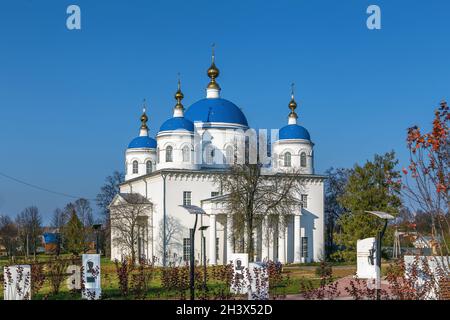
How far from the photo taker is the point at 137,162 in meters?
49.2

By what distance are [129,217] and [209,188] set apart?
5.42 metres

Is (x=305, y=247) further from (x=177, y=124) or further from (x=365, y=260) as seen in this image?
(x=365, y=260)

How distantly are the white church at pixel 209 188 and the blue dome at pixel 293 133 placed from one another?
7 centimetres

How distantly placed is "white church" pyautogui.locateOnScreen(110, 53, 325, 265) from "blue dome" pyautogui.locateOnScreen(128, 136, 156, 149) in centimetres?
173

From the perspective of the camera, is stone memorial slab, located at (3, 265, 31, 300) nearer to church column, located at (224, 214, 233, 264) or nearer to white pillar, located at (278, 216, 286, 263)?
church column, located at (224, 214, 233, 264)

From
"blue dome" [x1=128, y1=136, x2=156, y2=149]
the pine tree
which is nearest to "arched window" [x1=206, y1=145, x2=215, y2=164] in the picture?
"blue dome" [x1=128, y1=136, x2=156, y2=149]

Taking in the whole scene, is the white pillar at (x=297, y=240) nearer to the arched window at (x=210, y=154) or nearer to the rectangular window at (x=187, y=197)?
the rectangular window at (x=187, y=197)

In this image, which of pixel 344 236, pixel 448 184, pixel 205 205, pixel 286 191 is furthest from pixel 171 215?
pixel 448 184

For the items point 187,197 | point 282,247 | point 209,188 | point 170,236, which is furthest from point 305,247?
point 170,236

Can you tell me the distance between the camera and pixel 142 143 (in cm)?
4934

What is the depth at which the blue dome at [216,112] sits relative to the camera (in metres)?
45.0

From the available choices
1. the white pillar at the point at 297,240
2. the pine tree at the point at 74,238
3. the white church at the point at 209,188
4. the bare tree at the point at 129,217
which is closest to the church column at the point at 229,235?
the white church at the point at 209,188

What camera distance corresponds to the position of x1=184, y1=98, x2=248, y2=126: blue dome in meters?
45.0
